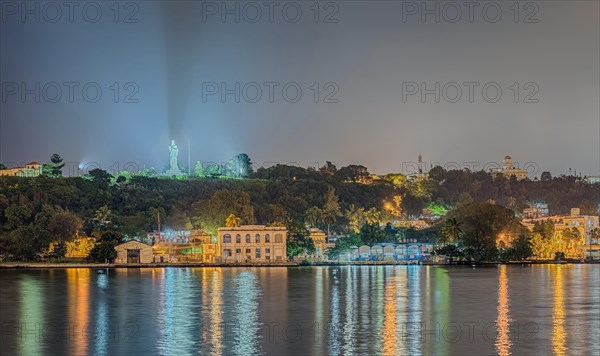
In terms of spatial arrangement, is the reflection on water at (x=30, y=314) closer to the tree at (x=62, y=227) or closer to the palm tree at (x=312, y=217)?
the tree at (x=62, y=227)

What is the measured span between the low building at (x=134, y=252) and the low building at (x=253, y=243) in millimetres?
5458

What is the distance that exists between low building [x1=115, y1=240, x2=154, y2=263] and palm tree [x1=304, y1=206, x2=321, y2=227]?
22908mm

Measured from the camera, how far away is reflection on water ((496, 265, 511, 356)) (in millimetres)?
27788

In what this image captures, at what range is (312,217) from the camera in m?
95.1

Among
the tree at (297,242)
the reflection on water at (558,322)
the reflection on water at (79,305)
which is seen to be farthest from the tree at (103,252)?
the reflection on water at (558,322)

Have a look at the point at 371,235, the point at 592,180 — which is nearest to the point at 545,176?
the point at 592,180

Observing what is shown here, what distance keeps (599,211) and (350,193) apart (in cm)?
3033

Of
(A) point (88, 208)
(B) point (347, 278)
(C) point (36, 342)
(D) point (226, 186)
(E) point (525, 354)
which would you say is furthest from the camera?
(D) point (226, 186)

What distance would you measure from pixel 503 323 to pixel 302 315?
23.6ft

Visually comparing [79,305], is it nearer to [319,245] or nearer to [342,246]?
[342,246]

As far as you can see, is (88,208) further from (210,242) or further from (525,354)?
(525,354)

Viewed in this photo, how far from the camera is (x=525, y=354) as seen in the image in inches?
1046

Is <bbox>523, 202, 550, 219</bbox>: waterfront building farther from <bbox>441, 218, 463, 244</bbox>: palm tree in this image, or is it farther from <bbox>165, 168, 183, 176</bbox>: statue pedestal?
<bbox>165, 168, 183, 176</bbox>: statue pedestal

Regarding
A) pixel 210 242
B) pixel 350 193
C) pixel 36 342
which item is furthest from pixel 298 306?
pixel 350 193
